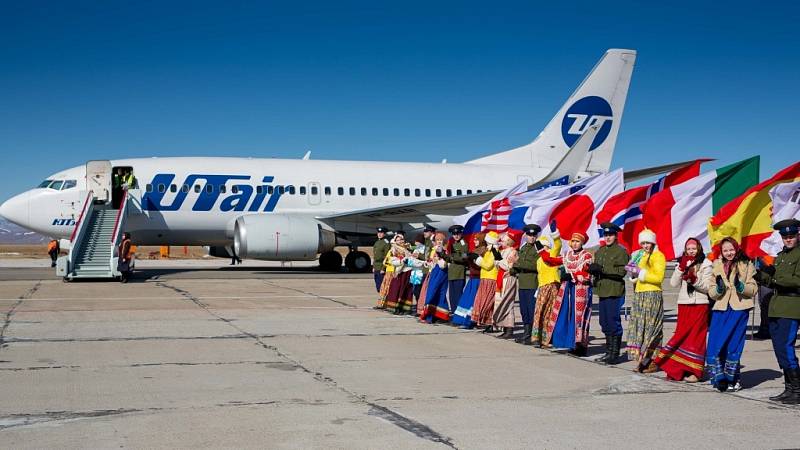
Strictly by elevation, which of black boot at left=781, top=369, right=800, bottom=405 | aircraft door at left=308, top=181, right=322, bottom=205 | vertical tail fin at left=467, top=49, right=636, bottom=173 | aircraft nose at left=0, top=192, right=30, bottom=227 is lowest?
black boot at left=781, top=369, right=800, bottom=405

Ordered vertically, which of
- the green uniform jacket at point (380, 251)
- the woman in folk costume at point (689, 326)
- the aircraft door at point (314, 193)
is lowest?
the woman in folk costume at point (689, 326)

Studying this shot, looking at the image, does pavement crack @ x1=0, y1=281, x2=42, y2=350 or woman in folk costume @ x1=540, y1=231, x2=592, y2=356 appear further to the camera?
pavement crack @ x1=0, y1=281, x2=42, y2=350

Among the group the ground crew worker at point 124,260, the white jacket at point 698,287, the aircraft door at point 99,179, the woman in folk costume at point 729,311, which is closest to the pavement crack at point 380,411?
the woman in folk costume at point 729,311

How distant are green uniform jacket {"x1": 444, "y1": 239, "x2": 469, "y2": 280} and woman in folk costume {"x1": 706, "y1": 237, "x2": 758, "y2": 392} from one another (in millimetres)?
5332

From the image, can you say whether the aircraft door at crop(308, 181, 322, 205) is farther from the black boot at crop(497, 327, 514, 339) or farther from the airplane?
the black boot at crop(497, 327, 514, 339)

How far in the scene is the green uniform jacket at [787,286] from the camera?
7.63 m

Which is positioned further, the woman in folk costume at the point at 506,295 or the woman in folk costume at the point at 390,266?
the woman in folk costume at the point at 390,266

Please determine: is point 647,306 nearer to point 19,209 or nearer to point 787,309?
point 787,309

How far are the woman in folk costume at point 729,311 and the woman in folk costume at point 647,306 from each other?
36.8 inches

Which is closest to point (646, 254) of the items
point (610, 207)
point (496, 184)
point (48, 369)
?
point (610, 207)

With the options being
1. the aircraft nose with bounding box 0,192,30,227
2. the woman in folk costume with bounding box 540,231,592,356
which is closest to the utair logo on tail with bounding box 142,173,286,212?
the aircraft nose with bounding box 0,192,30,227

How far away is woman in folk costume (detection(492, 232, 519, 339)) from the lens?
12.0 meters

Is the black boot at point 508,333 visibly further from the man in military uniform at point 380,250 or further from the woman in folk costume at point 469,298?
the man in military uniform at point 380,250

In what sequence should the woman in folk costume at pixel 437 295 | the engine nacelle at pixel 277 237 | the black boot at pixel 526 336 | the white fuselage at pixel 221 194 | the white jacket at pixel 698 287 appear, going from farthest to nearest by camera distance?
the white fuselage at pixel 221 194
the engine nacelle at pixel 277 237
the woman in folk costume at pixel 437 295
the black boot at pixel 526 336
the white jacket at pixel 698 287
